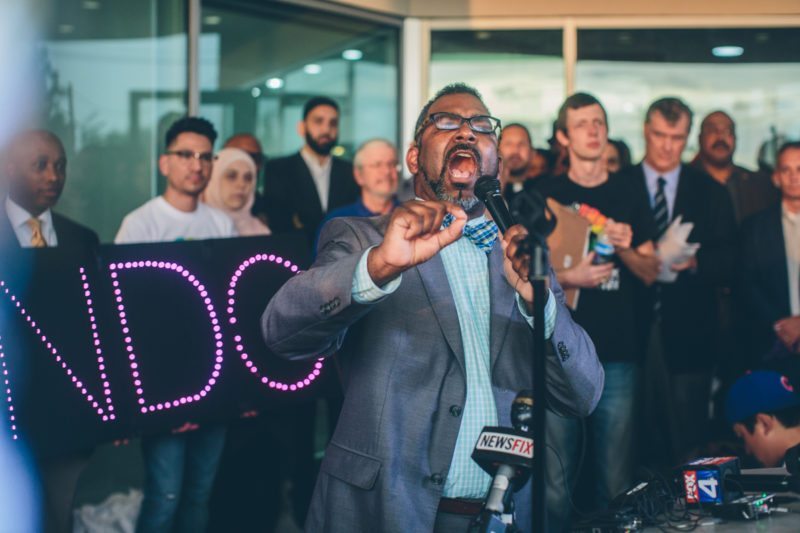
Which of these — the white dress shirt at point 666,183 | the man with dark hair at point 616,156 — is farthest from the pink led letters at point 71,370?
the man with dark hair at point 616,156

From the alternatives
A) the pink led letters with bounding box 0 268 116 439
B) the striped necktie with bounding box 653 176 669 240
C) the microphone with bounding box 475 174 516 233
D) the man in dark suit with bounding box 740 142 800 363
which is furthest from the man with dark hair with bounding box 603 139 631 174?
the microphone with bounding box 475 174 516 233

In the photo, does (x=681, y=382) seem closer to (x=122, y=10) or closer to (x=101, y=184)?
(x=101, y=184)

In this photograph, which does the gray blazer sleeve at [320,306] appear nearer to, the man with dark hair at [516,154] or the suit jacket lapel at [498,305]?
the suit jacket lapel at [498,305]

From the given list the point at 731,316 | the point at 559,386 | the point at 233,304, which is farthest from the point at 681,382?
the point at 559,386

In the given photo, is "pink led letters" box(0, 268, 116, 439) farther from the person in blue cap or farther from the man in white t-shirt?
the person in blue cap

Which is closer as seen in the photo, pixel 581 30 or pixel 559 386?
pixel 559 386

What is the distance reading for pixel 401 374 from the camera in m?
2.54

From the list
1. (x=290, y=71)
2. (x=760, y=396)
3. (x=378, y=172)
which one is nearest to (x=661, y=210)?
(x=378, y=172)

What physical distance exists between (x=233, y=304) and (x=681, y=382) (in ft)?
8.35

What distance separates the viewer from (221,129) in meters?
6.60

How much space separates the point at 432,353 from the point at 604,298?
7.88 feet

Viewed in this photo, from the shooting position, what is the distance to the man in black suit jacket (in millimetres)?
6090

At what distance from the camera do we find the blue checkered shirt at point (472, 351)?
251cm

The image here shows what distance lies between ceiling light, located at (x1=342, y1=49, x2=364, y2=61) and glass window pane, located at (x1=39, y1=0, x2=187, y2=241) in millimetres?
1470
